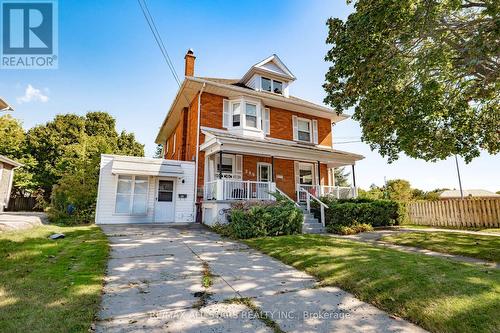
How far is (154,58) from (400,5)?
10402 millimetres

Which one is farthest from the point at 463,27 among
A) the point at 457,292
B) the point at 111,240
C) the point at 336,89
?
the point at 111,240

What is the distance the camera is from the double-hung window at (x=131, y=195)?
1347 cm

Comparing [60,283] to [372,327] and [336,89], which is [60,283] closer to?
[372,327]

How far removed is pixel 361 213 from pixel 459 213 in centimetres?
672

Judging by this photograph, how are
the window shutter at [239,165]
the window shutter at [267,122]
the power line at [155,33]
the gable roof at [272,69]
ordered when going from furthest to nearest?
1. the gable roof at [272,69]
2. the window shutter at [267,122]
3. the window shutter at [239,165]
4. the power line at [155,33]

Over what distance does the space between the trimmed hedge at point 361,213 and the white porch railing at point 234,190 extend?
10.4ft

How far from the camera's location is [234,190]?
43.8 ft

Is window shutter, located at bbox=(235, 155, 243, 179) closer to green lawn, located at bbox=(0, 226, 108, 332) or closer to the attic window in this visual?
the attic window

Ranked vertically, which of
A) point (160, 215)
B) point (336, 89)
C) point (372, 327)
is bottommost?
point (372, 327)

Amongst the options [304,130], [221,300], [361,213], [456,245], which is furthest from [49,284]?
[304,130]

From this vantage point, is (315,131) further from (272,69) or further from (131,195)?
(131,195)

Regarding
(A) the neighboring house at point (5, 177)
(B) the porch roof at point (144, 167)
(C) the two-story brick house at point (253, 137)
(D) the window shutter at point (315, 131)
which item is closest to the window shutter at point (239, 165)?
(C) the two-story brick house at point (253, 137)

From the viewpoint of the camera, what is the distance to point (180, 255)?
662 centimetres

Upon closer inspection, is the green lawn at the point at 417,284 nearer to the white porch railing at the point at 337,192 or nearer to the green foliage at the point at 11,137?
the white porch railing at the point at 337,192
